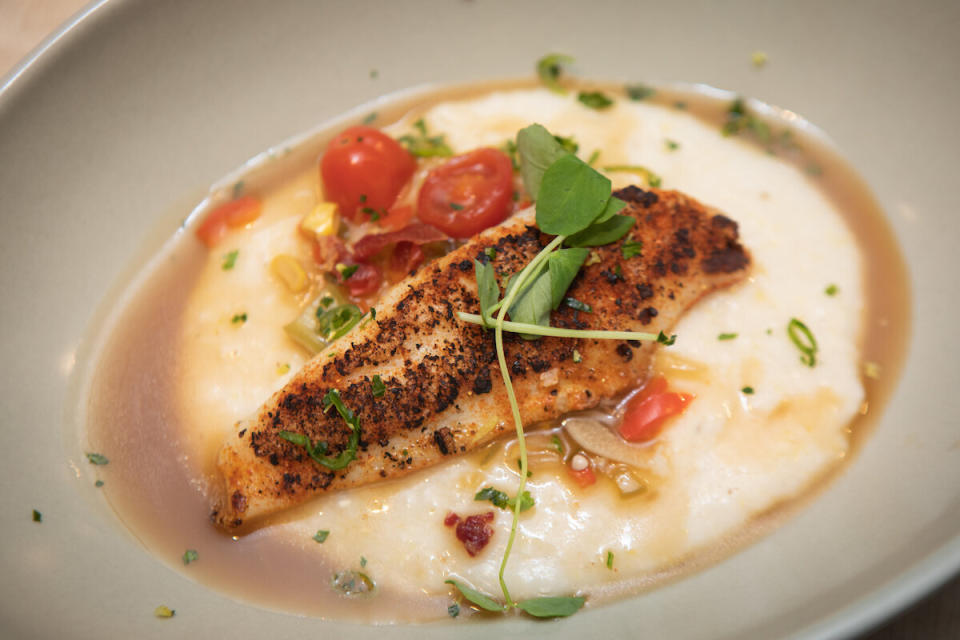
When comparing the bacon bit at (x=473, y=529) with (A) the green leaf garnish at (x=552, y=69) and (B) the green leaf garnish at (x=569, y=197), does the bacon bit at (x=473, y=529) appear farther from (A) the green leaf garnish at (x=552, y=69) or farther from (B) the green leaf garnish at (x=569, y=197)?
(A) the green leaf garnish at (x=552, y=69)

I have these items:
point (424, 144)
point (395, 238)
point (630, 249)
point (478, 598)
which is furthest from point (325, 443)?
point (424, 144)

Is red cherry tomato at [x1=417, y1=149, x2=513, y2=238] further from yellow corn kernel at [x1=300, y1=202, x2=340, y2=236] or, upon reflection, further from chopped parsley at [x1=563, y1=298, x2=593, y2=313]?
chopped parsley at [x1=563, y1=298, x2=593, y2=313]

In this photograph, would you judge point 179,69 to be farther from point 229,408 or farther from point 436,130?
point 229,408

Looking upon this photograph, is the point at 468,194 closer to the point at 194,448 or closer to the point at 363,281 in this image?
the point at 363,281

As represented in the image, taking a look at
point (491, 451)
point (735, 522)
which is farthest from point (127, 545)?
point (735, 522)

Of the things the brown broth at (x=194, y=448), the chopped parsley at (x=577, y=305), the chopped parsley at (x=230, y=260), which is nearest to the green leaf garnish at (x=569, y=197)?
the chopped parsley at (x=577, y=305)

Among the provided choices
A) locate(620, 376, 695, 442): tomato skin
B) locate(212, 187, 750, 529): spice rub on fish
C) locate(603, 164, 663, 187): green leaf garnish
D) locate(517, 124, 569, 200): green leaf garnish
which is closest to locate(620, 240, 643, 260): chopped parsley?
locate(212, 187, 750, 529): spice rub on fish

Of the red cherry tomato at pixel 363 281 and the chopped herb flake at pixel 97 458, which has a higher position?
the red cherry tomato at pixel 363 281
